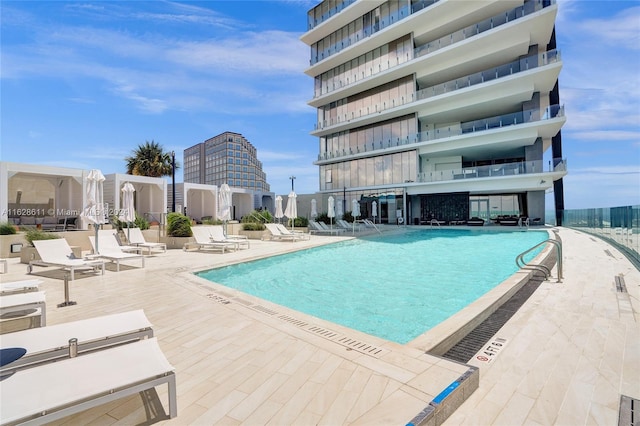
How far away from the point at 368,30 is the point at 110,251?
29207 mm

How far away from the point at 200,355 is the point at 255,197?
32.7m

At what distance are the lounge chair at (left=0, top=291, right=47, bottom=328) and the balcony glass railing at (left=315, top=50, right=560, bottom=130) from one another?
26917mm

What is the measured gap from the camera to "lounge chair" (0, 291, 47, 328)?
335 cm

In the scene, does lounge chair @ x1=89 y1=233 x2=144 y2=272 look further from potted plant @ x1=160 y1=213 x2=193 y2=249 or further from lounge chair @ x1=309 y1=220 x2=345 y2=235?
lounge chair @ x1=309 y1=220 x2=345 y2=235

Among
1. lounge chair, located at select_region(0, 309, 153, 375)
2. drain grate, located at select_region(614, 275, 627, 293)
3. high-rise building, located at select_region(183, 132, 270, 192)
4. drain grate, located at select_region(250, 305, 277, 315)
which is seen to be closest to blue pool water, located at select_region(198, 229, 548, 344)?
drain grate, located at select_region(250, 305, 277, 315)

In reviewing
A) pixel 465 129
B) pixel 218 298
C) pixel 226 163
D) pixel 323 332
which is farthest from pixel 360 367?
pixel 226 163

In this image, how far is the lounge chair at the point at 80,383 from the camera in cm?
156

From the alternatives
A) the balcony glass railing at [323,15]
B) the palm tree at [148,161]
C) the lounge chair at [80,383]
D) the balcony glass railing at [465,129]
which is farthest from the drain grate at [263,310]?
the balcony glass railing at [323,15]

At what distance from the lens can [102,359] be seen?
2.01 meters

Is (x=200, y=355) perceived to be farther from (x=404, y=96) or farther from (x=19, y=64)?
(x=404, y=96)

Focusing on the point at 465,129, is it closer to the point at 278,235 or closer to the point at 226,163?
the point at 278,235

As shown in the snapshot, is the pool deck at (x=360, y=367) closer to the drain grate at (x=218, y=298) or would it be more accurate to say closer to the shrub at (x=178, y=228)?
the drain grate at (x=218, y=298)

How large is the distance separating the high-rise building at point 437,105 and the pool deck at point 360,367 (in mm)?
21211

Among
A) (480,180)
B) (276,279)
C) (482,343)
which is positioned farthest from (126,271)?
(480,180)
